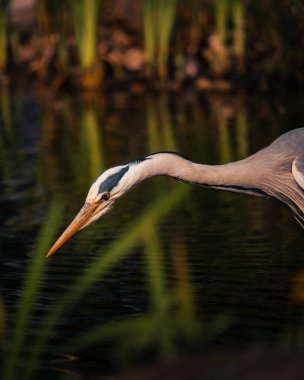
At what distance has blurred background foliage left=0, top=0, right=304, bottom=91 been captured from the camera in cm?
1427

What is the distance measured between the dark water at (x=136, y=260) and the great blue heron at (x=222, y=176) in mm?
210

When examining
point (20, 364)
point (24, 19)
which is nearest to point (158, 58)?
point (24, 19)

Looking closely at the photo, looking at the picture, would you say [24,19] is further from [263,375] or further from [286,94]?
[263,375]

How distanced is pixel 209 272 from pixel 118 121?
641cm

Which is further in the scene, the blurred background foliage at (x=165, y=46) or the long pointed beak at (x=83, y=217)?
the blurred background foliage at (x=165, y=46)

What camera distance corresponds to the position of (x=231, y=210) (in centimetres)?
852

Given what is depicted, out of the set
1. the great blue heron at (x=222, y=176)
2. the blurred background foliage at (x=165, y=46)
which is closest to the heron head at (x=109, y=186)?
the great blue heron at (x=222, y=176)

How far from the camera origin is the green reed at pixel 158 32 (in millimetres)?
14320

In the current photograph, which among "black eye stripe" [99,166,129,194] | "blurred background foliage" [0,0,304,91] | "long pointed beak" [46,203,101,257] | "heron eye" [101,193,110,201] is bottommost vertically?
"long pointed beak" [46,203,101,257]

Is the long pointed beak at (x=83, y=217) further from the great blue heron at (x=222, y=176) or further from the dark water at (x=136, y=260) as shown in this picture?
the dark water at (x=136, y=260)

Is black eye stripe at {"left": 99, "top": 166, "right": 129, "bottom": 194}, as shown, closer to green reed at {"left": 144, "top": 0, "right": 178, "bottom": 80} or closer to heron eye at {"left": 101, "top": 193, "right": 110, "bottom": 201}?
heron eye at {"left": 101, "top": 193, "right": 110, "bottom": 201}

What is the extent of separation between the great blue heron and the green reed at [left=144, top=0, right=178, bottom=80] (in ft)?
25.5

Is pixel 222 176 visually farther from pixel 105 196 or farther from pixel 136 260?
pixel 136 260

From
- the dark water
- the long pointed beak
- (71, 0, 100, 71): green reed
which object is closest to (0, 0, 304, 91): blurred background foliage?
(71, 0, 100, 71): green reed
